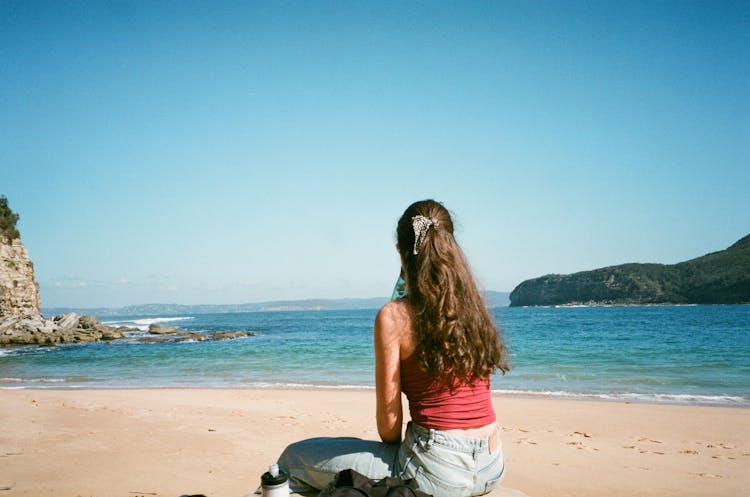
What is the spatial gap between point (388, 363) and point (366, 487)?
59cm

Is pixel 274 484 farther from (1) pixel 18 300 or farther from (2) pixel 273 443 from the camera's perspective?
(1) pixel 18 300

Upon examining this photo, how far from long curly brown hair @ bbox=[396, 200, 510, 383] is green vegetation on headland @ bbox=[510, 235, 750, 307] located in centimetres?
Result: 10007

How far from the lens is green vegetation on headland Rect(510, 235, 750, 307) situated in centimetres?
8769

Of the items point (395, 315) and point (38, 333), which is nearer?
point (395, 315)

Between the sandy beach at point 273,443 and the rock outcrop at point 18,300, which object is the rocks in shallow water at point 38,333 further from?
the sandy beach at point 273,443

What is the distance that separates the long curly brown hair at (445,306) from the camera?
247 centimetres

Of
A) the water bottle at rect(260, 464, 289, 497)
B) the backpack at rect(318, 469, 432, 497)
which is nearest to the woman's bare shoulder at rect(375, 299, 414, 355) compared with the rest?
the backpack at rect(318, 469, 432, 497)

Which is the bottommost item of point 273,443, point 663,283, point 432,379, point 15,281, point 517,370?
point 517,370

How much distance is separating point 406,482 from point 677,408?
30.5ft

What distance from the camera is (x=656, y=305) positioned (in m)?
93.6

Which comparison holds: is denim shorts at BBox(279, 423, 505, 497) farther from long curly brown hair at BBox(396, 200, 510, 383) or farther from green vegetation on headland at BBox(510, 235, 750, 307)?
green vegetation on headland at BBox(510, 235, 750, 307)

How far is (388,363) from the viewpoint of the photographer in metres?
2.52

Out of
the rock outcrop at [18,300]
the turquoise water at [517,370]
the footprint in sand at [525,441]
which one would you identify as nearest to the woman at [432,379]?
the footprint in sand at [525,441]

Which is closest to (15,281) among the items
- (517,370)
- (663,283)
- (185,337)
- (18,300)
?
(18,300)
